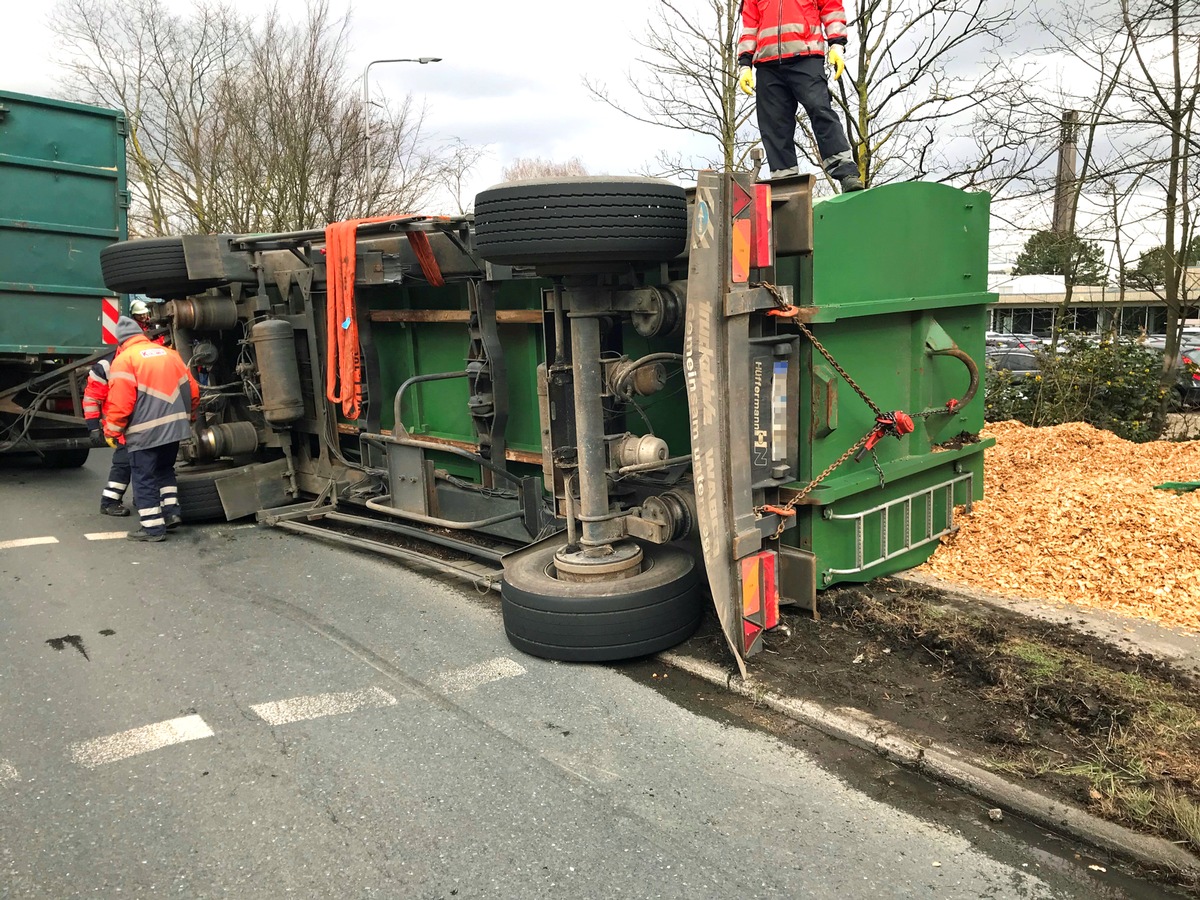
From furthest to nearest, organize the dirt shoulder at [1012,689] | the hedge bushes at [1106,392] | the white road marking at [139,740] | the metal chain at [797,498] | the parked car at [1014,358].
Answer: the parked car at [1014,358] → the hedge bushes at [1106,392] → the metal chain at [797,498] → the white road marking at [139,740] → the dirt shoulder at [1012,689]

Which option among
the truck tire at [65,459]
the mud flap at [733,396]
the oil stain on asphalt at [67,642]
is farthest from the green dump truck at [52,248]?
the mud flap at [733,396]

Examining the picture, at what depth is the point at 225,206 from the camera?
1596 centimetres

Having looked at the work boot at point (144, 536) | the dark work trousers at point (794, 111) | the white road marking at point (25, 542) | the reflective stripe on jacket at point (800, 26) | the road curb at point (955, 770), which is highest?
the reflective stripe on jacket at point (800, 26)

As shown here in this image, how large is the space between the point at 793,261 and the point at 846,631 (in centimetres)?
170

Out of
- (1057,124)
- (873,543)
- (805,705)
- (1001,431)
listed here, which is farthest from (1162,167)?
(805,705)

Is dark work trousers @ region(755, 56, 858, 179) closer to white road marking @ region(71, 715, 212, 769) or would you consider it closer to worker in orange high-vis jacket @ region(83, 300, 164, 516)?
white road marking @ region(71, 715, 212, 769)

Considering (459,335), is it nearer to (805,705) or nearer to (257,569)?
(257,569)

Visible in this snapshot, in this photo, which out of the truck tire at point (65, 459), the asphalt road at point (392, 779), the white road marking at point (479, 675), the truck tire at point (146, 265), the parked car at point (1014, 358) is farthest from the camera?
the parked car at point (1014, 358)

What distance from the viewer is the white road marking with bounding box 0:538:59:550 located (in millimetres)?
6488

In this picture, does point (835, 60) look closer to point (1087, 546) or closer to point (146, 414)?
point (1087, 546)

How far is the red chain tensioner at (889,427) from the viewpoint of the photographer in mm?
4570

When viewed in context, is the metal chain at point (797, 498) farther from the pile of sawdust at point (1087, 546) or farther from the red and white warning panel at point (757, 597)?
the pile of sawdust at point (1087, 546)

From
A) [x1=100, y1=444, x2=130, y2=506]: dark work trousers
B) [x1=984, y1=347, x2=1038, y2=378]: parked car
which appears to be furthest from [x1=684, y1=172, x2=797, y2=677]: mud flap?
[x1=984, y1=347, x2=1038, y2=378]: parked car

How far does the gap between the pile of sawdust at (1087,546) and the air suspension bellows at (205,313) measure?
526 cm
